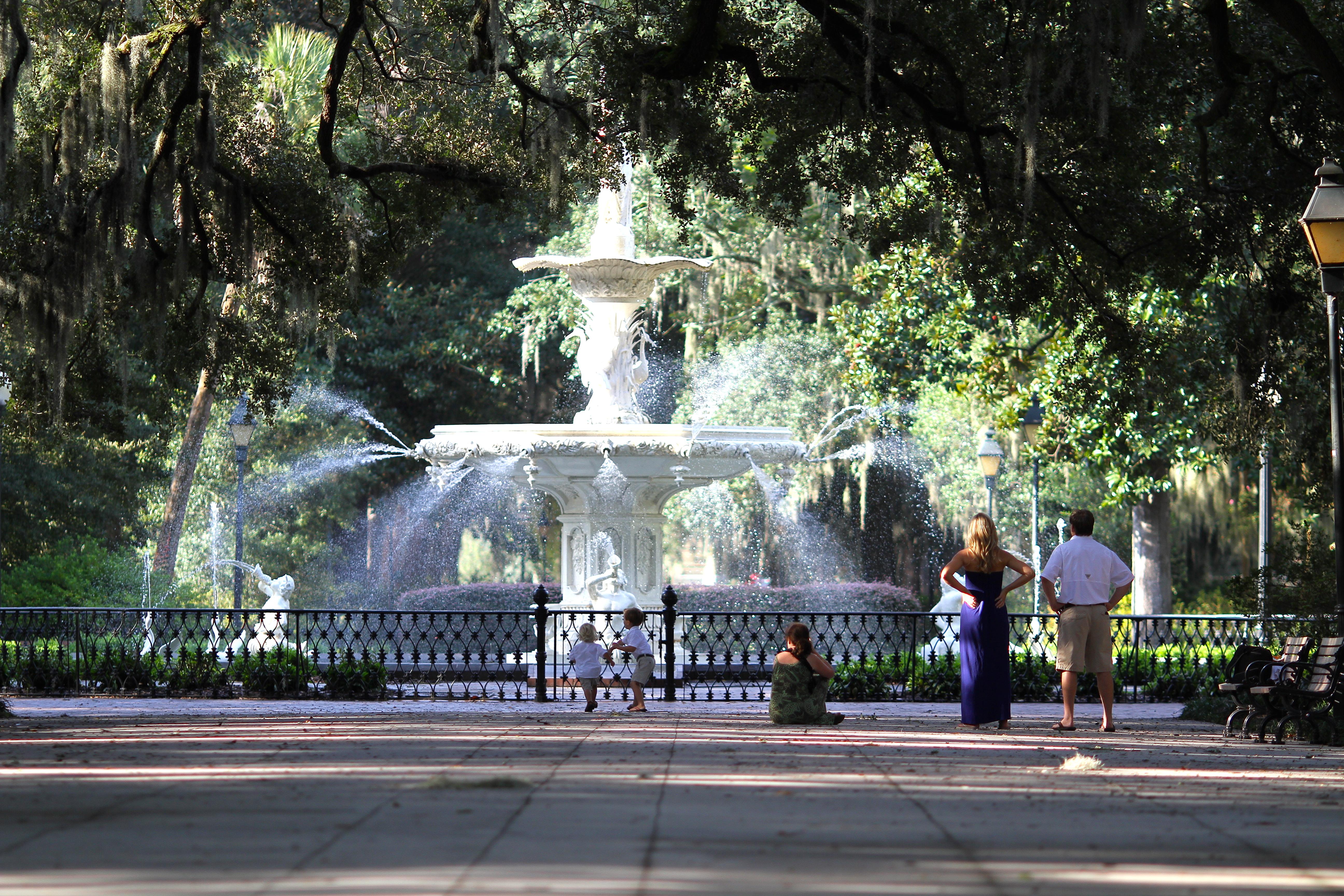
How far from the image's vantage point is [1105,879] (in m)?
5.52

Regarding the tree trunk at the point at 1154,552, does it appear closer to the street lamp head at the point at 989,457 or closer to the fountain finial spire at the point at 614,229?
the street lamp head at the point at 989,457

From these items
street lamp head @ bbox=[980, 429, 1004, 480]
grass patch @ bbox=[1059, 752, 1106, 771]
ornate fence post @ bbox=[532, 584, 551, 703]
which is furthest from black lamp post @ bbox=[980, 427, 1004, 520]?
grass patch @ bbox=[1059, 752, 1106, 771]

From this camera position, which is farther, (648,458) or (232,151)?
(648,458)

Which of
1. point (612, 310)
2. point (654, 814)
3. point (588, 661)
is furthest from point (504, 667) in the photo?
point (654, 814)

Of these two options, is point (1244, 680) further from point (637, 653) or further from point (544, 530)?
point (544, 530)

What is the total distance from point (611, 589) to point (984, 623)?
26.8ft

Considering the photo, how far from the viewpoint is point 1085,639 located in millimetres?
12438

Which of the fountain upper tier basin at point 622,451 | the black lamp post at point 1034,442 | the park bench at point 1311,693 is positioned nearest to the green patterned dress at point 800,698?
the park bench at point 1311,693

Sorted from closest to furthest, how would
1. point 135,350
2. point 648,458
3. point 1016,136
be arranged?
point 1016,136 → point 648,458 → point 135,350

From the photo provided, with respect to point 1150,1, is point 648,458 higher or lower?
lower

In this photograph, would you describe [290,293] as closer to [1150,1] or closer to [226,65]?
[226,65]

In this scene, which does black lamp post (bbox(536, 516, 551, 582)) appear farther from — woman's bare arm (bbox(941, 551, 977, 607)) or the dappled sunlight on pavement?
the dappled sunlight on pavement

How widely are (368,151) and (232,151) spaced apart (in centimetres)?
200

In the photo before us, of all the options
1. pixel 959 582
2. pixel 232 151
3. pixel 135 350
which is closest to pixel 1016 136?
pixel 959 582
